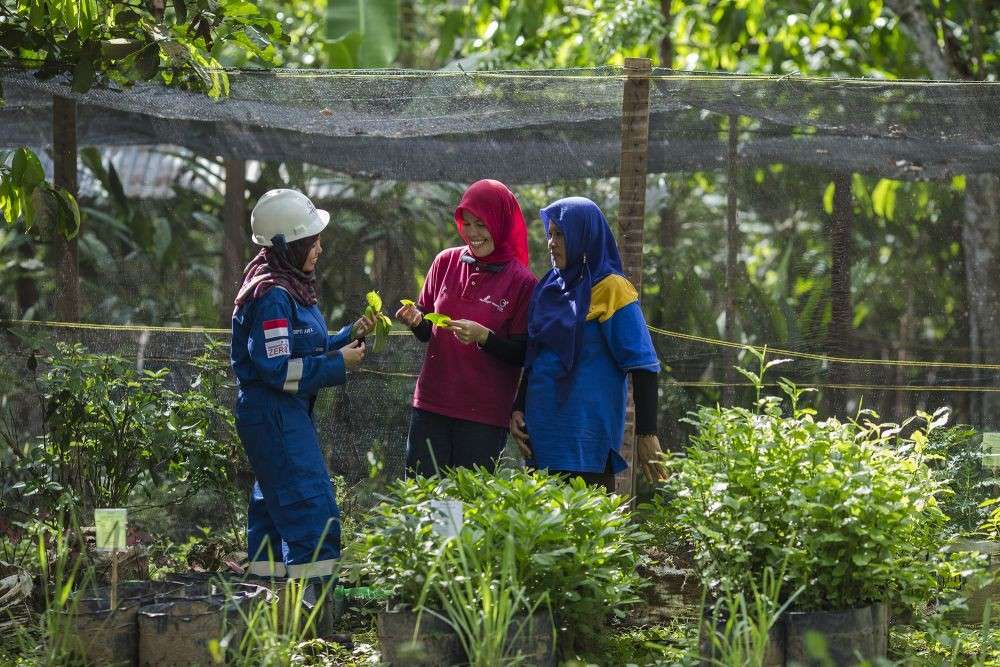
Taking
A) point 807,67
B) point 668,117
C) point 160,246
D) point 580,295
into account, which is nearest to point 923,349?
point 668,117

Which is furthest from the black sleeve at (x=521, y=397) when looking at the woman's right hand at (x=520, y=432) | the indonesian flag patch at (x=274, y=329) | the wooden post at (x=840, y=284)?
the wooden post at (x=840, y=284)

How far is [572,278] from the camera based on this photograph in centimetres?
401

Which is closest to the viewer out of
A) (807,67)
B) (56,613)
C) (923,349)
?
→ (56,613)

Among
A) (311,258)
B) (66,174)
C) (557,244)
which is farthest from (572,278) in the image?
(66,174)

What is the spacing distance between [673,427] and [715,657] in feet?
6.64

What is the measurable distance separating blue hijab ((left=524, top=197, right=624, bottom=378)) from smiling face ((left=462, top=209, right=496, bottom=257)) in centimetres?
27

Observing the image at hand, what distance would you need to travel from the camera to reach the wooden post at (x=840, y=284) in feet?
16.4

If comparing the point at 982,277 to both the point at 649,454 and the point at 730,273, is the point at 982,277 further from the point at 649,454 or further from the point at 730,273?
the point at 649,454

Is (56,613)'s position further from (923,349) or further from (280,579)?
(923,349)

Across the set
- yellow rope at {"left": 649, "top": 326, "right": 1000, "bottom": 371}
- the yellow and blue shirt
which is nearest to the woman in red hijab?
the yellow and blue shirt

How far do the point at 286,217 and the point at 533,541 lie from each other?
1.40 meters

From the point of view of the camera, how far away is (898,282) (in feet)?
16.5

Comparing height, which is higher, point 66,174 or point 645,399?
point 66,174

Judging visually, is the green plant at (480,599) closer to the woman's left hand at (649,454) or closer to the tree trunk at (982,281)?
the woman's left hand at (649,454)
